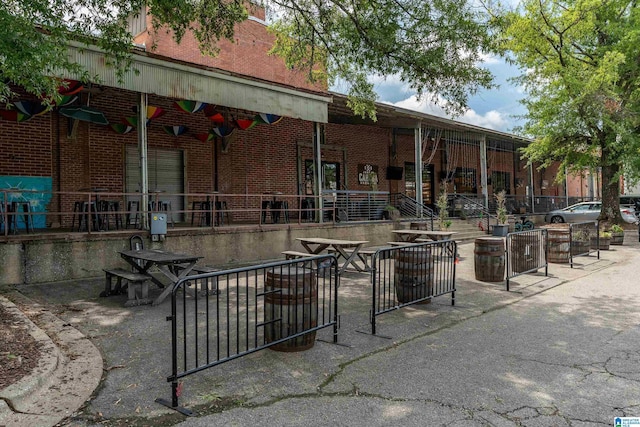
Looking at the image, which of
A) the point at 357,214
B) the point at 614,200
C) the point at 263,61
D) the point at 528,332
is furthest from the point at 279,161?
the point at 614,200

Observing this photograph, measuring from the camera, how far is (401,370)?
408cm

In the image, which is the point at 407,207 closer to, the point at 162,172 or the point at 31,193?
the point at 162,172

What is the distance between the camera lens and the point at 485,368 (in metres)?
4.10

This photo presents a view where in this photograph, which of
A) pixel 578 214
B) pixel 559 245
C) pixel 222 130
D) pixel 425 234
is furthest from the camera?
pixel 578 214

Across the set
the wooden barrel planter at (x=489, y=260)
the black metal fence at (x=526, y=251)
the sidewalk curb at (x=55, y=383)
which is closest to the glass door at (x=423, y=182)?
the black metal fence at (x=526, y=251)

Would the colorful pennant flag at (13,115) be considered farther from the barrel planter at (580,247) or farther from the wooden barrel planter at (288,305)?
the barrel planter at (580,247)

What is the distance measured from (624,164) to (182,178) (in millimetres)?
17539

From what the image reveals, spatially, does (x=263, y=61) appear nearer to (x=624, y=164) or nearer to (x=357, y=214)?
(x=357, y=214)

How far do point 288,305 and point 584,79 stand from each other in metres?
17.7

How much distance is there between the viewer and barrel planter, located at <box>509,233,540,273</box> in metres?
8.63

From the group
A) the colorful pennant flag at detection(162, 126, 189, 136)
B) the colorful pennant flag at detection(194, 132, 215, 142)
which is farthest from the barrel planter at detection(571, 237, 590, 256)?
the colorful pennant flag at detection(162, 126, 189, 136)

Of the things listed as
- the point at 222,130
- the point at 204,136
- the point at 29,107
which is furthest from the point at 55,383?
the point at 204,136

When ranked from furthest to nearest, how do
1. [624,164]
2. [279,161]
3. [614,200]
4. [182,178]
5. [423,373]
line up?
[614,200] → [624,164] → [279,161] → [182,178] → [423,373]

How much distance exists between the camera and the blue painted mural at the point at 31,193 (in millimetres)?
9891
